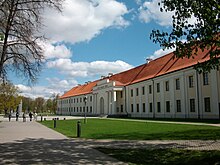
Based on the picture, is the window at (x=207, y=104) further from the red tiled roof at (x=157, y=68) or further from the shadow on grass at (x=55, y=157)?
the shadow on grass at (x=55, y=157)

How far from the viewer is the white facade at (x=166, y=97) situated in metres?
32.8

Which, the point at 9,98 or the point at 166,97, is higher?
the point at 9,98

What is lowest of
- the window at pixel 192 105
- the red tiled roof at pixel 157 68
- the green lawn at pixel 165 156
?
the green lawn at pixel 165 156

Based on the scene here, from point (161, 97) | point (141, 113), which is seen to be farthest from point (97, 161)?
point (141, 113)

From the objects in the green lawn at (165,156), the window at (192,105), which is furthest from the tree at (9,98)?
the green lawn at (165,156)

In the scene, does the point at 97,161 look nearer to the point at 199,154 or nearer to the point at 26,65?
the point at 199,154

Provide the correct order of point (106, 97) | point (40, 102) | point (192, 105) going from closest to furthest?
point (192, 105)
point (106, 97)
point (40, 102)

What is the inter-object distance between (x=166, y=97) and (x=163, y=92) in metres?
1.16

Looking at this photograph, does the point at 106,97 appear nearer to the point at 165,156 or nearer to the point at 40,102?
the point at 165,156

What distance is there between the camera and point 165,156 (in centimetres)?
949

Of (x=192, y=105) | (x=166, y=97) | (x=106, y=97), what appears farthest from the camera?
(x=106, y=97)

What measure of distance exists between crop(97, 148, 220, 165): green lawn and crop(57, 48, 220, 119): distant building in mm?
15433

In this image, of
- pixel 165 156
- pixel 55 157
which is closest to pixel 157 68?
pixel 165 156

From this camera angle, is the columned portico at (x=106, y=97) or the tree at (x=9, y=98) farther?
the tree at (x=9, y=98)
